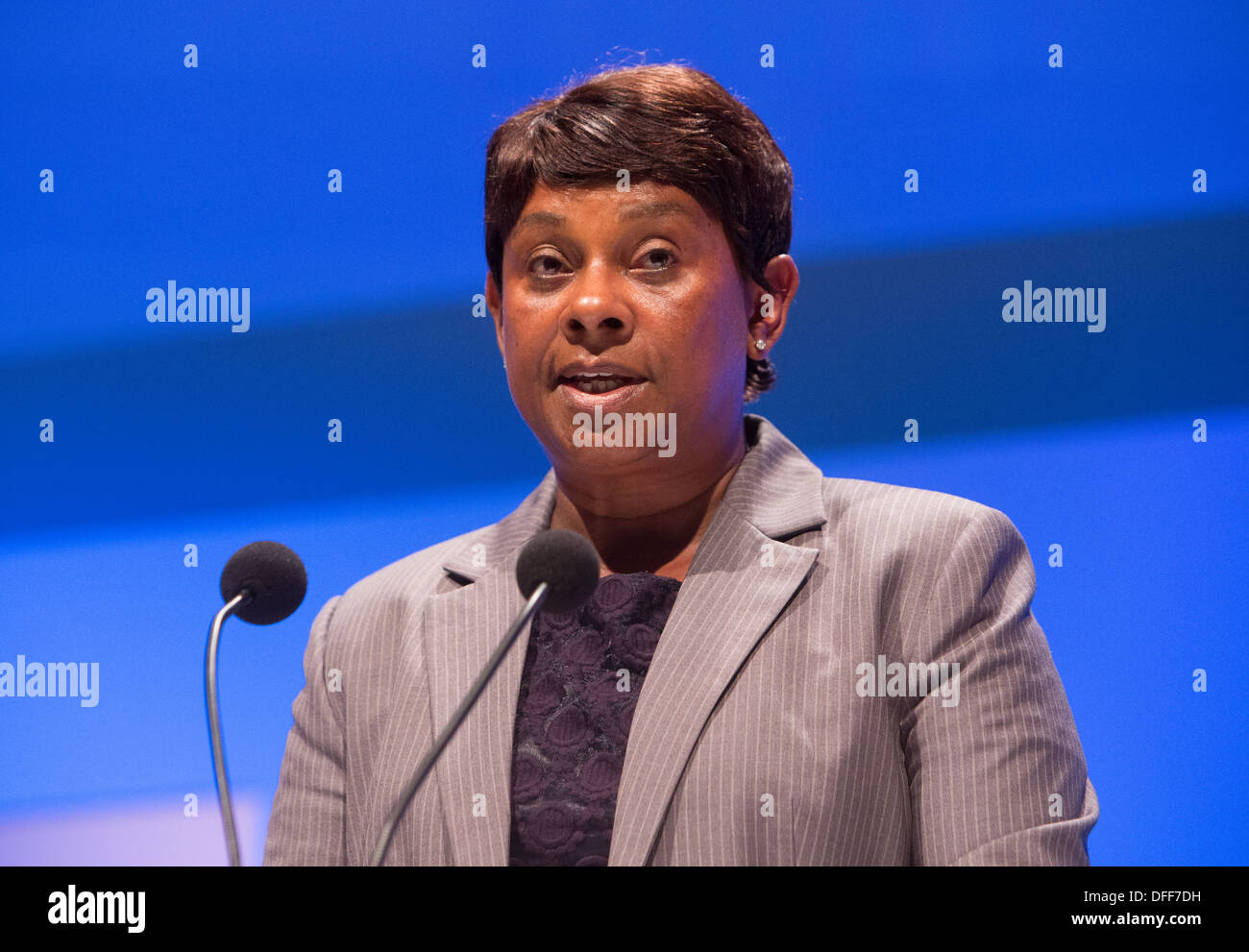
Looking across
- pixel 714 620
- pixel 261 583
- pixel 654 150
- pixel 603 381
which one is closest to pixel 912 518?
pixel 714 620

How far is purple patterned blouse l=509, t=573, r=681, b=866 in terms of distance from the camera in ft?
5.06

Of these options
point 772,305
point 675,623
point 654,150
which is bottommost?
point 675,623

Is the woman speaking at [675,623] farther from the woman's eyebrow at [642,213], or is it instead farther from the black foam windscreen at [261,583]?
the black foam windscreen at [261,583]

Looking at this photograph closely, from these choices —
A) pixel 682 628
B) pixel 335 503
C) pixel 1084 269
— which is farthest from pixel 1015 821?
pixel 335 503

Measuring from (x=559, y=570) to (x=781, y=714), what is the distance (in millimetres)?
415

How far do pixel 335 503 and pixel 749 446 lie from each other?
745 millimetres

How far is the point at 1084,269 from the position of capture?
2.03 m

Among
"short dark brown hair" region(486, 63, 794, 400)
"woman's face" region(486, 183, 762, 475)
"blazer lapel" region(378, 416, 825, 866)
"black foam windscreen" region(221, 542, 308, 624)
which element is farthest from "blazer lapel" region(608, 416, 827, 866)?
"black foam windscreen" region(221, 542, 308, 624)

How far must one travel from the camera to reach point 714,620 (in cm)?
164

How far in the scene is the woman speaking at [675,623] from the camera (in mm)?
1521

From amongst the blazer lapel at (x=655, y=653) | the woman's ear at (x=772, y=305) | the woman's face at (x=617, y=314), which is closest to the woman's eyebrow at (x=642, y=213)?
the woman's face at (x=617, y=314)

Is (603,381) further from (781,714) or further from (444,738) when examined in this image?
(444,738)
